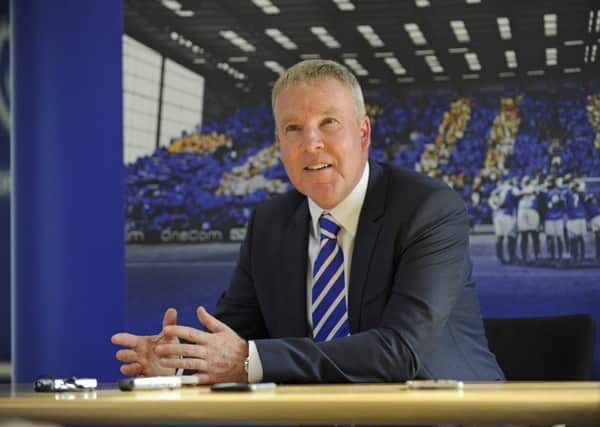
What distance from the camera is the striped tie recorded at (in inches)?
102

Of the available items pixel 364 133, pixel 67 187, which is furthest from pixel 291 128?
pixel 67 187

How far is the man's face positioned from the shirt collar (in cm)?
2

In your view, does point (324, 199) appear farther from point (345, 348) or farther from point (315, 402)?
point (315, 402)

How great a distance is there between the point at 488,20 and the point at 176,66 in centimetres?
156

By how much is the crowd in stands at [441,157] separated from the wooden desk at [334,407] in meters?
3.15

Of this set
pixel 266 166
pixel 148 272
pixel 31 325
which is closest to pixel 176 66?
pixel 266 166

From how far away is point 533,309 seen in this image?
4707 millimetres

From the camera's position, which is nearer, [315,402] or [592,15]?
[315,402]

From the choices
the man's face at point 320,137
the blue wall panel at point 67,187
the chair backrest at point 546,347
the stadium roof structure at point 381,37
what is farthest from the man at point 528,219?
the man's face at point 320,137

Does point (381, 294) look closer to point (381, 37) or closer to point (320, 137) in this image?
point (320, 137)

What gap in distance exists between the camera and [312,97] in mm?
2717

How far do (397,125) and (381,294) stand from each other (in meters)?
2.46

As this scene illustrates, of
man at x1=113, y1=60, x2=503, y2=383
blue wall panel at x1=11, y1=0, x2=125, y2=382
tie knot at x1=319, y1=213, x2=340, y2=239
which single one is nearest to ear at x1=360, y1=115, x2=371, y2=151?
man at x1=113, y1=60, x2=503, y2=383

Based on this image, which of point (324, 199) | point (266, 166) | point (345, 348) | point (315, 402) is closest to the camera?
point (315, 402)
